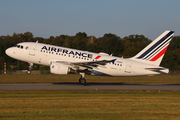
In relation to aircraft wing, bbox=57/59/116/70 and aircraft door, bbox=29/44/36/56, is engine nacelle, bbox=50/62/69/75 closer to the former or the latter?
aircraft wing, bbox=57/59/116/70

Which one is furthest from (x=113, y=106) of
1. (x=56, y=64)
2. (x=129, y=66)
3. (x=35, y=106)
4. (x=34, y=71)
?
(x=34, y=71)

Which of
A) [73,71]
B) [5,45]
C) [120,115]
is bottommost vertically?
[120,115]

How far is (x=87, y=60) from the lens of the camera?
3409 centimetres

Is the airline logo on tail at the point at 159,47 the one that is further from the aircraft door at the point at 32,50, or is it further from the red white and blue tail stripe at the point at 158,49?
the aircraft door at the point at 32,50

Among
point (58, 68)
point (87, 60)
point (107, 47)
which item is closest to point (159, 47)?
point (87, 60)

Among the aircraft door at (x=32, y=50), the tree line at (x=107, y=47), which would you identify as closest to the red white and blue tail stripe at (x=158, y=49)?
the aircraft door at (x=32, y=50)

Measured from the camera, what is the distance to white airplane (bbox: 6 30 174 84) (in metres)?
33.0

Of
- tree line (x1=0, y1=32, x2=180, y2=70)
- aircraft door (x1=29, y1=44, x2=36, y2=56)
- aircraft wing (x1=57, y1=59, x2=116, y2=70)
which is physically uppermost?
tree line (x1=0, y1=32, x2=180, y2=70)

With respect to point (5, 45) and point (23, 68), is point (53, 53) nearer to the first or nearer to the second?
point (23, 68)

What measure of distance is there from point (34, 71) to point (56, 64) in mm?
37391

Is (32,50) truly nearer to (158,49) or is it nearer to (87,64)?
(87,64)

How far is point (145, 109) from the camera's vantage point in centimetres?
1650

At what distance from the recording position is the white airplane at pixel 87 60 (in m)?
33.0

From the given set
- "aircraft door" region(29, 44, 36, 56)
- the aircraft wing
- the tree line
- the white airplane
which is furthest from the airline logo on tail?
the tree line
